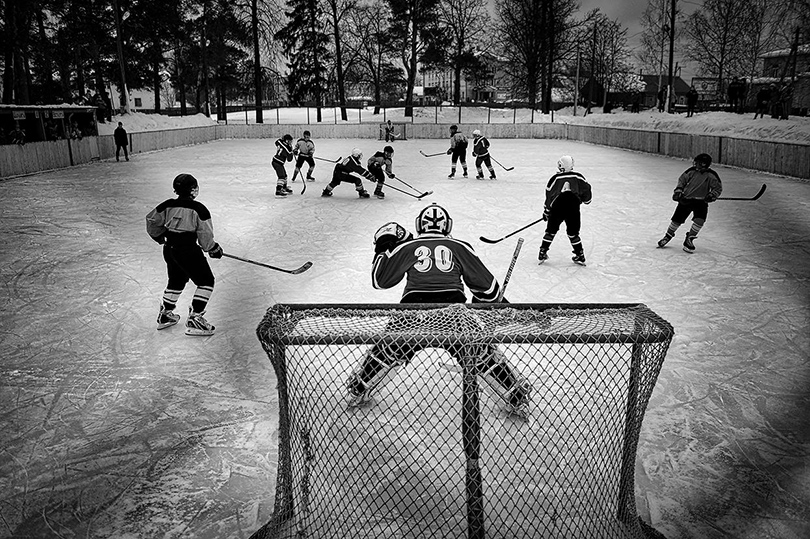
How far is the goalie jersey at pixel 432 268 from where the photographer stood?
348 cm

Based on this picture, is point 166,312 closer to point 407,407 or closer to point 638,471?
point 407,407

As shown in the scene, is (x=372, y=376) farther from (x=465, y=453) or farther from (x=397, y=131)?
(x=397, y=131)

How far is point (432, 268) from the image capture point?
137 inches

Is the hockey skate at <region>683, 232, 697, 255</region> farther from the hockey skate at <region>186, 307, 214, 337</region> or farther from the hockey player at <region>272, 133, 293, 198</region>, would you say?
Result: the hockey player at <region>272, 133, 293, 198</region>

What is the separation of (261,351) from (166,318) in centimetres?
114

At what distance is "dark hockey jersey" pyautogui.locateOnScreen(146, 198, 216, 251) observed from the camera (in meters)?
4.92

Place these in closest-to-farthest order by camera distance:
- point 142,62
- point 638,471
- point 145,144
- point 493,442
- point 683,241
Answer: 1. point 638,471
2. point 493,442
3. point 683,241
4. point 145,144
5. point 142,62

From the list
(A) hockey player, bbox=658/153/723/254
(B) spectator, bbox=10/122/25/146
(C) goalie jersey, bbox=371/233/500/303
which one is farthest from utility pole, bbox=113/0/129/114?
(C) goalie jersey, bbox=371/233/500/303

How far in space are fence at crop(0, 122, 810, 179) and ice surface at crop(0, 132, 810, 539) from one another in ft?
11.5

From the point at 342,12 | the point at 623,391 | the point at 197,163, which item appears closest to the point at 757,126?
the point at 197,163

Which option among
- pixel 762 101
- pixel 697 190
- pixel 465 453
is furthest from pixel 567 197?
pixel 762 101

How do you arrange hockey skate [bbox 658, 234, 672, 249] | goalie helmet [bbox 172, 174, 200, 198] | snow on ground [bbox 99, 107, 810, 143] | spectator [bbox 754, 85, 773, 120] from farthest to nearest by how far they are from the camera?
spectator [bbox 754, 85, 773, 120] → snow on ground [bbox 99, 107, 810, 143] → hockey skate [bbox 658, 234, 672, 249] → goalie helmet [bbox 172, 174, 200, 198]

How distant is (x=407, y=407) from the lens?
398 centimetres

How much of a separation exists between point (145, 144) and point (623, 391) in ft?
72.4
